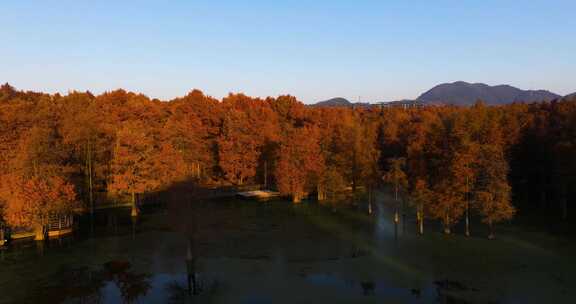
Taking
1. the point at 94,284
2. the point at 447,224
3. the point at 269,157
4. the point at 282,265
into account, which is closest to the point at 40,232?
the point at 94,284

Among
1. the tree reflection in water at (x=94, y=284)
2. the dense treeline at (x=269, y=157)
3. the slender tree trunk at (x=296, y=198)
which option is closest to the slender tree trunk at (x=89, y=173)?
the dense treeline at (x=269, y=157)


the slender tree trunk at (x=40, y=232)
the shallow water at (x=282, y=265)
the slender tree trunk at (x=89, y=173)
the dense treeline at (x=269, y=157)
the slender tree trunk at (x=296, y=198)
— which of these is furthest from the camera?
the slender tree trunk at (x=296, y=198)

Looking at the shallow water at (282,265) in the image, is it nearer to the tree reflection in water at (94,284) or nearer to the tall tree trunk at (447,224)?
the tree reflection in water at (94,284)

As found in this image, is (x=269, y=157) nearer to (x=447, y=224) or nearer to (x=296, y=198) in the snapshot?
(x=296, y=198)

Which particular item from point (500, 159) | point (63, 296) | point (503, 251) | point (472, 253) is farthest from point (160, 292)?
point (500, 159)

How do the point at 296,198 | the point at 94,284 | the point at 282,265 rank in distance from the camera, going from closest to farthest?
1. the point at 94,284
2. the point at 282,265
3. the point at 296,198

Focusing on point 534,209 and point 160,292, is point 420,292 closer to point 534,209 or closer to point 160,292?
point 160,292
